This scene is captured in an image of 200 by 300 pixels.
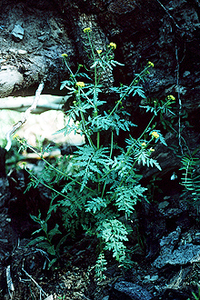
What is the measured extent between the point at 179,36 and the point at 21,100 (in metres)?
1.70

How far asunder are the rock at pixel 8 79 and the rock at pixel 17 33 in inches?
10.8

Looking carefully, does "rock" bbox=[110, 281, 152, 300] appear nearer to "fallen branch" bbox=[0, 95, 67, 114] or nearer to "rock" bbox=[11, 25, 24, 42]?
"fallen branch" bbox=[0, 95, 67, 114]

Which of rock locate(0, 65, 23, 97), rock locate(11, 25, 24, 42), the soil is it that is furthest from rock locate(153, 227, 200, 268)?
rock locate(11, 25, 24, 42)

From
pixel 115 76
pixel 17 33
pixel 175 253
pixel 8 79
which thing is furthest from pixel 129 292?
pixel 17 33

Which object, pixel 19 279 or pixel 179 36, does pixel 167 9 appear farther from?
pixel 19 279

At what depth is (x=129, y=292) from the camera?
1.81 m

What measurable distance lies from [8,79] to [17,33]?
0.44m

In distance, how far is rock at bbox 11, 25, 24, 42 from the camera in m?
2.12

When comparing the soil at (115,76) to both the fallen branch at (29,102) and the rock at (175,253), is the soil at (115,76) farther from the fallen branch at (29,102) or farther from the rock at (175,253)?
the fallen branch at (29,102)

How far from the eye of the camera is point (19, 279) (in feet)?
7.14

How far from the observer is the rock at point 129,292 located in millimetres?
1761

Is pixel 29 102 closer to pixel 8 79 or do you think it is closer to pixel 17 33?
pixel 8 79

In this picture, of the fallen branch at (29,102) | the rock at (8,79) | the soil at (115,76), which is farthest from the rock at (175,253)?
the rock at (8,79)

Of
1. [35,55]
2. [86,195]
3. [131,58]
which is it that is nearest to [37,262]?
[86,195]
